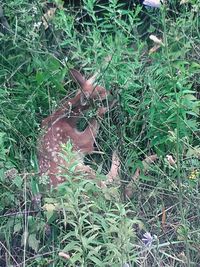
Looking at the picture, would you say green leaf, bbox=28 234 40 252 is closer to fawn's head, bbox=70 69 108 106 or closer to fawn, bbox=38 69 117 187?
fawn, bbox=38 69 117 187

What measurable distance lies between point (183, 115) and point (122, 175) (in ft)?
1.37

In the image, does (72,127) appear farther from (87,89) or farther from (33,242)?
(33,242)

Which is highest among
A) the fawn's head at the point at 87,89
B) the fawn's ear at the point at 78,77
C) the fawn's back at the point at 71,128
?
the fawn's ear at the point at 78,77

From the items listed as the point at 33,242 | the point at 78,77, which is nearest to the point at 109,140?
the point at 78,77

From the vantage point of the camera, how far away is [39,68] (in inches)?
168

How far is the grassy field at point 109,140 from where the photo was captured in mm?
3086

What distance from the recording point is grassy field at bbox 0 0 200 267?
10.1 ft

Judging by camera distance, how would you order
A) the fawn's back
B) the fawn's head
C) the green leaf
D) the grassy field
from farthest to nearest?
the fawn's head
the fawn's back
the green leaf
the grassy field

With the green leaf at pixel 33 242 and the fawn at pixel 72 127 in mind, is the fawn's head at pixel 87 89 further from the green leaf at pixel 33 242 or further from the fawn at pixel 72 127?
the green leaf at pixel 33 242

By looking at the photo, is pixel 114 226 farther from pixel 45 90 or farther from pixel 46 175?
pixel 45 90

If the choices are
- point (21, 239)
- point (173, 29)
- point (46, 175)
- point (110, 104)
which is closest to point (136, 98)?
point (110, 104)

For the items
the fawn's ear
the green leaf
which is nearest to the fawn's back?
the fawn's ear

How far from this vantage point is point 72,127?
4.04 metres

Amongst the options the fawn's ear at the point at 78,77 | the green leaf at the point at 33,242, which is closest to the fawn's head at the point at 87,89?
the fawn's ear at the point at 78,77
